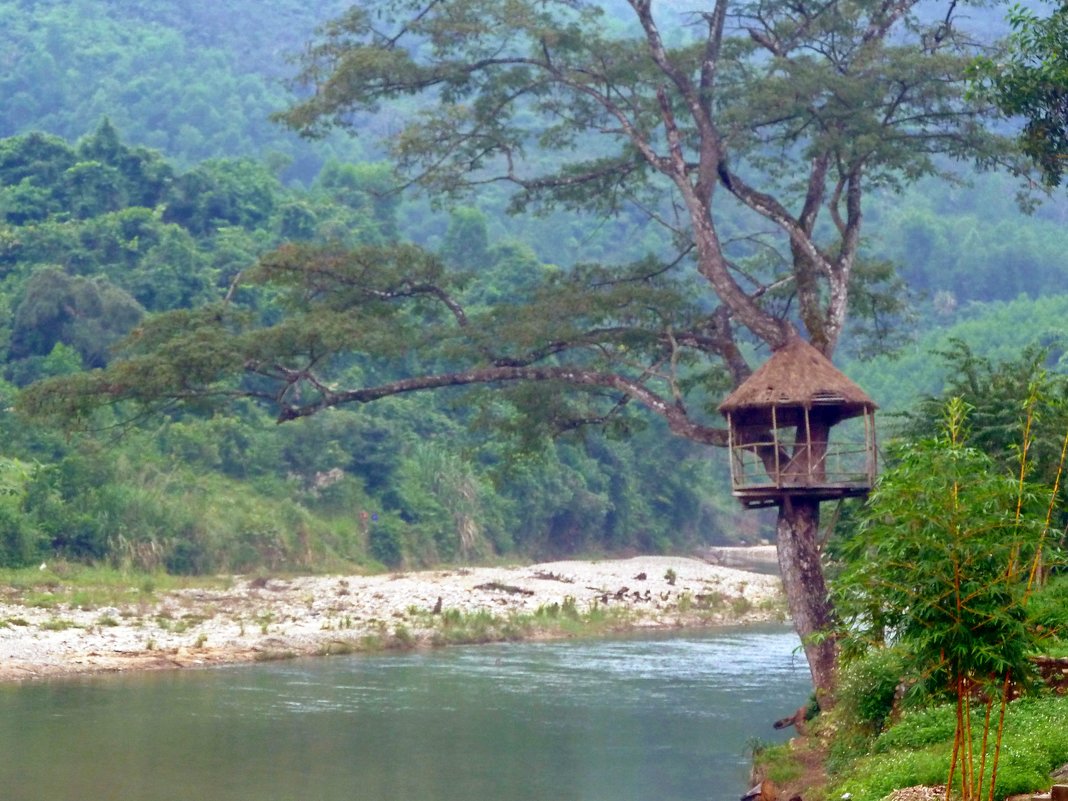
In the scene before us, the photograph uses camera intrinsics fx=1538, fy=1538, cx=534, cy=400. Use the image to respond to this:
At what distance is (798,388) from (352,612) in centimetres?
1519

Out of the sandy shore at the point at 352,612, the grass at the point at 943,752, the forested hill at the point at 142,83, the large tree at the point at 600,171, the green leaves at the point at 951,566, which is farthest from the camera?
the forested hill at the point at 142,83

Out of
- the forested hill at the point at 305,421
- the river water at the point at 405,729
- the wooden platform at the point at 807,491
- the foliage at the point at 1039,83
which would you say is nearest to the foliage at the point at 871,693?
the river water at the point at 405,729

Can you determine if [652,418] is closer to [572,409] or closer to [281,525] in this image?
[281,525]

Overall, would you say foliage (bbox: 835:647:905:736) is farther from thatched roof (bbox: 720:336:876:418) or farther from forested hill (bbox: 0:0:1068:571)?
forested hill (bbox: 0:0:1068:571)

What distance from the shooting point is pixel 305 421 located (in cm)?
4016

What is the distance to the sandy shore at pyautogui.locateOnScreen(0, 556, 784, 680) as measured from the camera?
952 inches

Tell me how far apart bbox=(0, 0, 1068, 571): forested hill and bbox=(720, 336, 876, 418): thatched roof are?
4.23 m

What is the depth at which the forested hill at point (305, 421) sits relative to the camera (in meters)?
32.2

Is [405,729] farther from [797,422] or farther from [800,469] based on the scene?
[797,422]

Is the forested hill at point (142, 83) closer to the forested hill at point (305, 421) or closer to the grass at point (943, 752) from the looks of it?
the forested hill at point (305, 421)

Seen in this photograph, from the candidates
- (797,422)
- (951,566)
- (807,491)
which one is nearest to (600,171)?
(797,422)

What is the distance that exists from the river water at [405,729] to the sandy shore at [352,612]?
1.00m

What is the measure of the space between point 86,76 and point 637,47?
62.9 metres

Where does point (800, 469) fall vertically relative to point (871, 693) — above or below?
above
